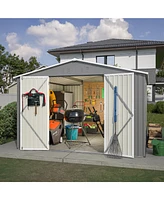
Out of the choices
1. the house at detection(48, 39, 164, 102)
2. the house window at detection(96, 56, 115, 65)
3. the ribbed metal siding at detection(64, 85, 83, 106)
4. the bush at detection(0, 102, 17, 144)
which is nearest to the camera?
the bush at detection(0, 102, 17, 144)

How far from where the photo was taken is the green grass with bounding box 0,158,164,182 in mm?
3947

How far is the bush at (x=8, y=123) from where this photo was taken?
7.45 meters

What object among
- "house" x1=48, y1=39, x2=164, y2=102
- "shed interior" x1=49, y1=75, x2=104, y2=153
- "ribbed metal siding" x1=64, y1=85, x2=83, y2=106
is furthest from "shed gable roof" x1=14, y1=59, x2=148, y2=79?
"house" x1=48, y1=39, x2=164, y2=102

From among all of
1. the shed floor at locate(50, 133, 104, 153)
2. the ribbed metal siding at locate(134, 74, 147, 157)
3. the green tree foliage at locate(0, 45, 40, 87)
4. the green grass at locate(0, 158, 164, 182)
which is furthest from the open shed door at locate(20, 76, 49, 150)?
the green tree foliage at locate(0, 45, 40, 87)

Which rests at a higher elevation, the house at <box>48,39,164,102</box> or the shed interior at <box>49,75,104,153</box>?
the house at <box>48,39,164,102</box>

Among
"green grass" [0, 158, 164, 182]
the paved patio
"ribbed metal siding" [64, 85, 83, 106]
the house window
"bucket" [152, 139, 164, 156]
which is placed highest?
the house window

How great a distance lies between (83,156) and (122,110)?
1.50 metres

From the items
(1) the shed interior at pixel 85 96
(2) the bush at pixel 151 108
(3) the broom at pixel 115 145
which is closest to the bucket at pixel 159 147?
(3) the broom at pixel 115 145

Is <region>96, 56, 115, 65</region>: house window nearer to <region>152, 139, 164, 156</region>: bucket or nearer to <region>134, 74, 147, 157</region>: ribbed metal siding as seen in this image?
<region>134, 74, 147, 157</region>: ribbed metal siding

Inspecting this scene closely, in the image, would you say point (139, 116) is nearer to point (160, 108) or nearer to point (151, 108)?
point (160, 108)

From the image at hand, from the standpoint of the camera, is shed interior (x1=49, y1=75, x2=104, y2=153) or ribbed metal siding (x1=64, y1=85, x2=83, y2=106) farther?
ribbed metal siding (x1=64, y1=85, x2=83, y2=106)

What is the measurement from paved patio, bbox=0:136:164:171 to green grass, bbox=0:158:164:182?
0.22 m

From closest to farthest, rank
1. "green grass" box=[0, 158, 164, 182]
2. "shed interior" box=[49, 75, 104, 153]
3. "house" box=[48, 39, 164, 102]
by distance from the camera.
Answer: "green grass" box=[0, 158, 164, 182], "shed interior" box=[49, 75, 104, 153], "house" box=[48, 39, 164, 102]
